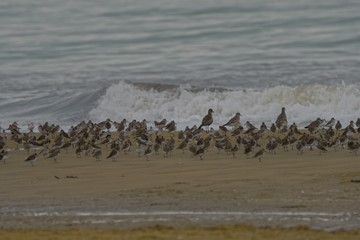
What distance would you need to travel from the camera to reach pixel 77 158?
1725cm

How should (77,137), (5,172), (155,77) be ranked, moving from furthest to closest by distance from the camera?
(155,77), (77,137), (5,172)

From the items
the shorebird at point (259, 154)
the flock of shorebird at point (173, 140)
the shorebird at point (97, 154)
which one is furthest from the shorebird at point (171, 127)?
the shorebird at point (259, 154)

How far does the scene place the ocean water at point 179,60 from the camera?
24.8 meters

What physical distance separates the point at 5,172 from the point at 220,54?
1998cm

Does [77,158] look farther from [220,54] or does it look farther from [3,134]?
[220,54]

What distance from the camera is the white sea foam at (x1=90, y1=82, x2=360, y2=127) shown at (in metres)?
23.2

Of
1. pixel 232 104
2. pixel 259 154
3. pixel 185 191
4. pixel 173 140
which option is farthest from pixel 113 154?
pixel 232 104

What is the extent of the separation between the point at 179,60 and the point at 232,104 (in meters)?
10.1

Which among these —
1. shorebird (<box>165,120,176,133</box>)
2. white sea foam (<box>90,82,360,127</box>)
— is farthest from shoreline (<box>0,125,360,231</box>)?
white sea foam (<box>90,82,360,127</box>)

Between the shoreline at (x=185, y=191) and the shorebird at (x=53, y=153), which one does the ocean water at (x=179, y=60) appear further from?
the shoreline at (x=185, y=191)

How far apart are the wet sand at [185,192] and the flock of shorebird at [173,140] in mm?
223

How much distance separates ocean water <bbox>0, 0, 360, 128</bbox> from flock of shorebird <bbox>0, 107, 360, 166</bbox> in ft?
8.12

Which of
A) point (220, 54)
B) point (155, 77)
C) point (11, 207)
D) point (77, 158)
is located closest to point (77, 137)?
point (77, 158)

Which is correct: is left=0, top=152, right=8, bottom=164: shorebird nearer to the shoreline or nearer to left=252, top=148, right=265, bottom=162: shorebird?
the shoreline
